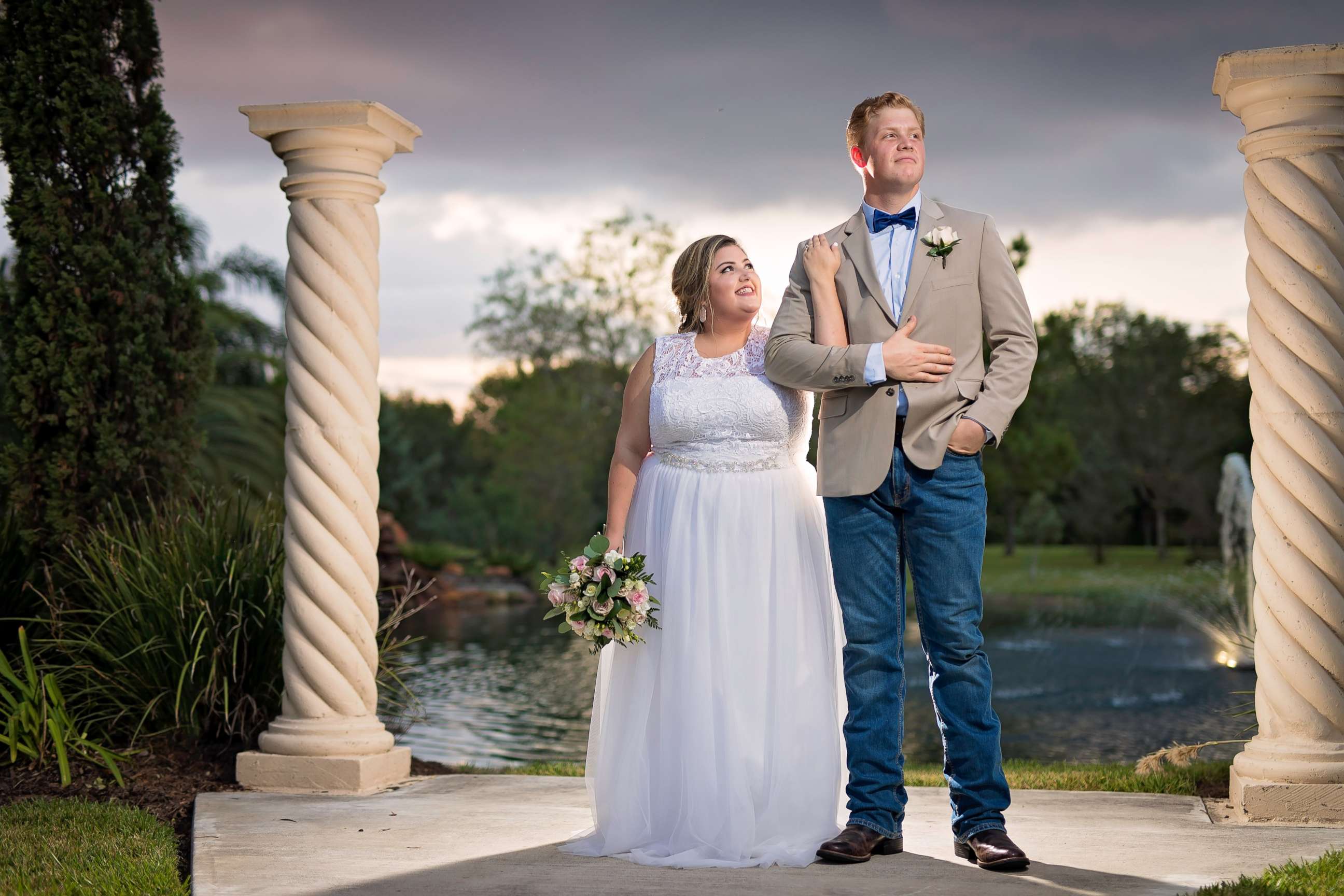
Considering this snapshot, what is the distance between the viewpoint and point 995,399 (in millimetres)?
3457

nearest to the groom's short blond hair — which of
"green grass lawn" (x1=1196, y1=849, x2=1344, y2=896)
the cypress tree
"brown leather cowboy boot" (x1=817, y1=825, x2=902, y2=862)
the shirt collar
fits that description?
the shirt collar

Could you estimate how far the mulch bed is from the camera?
4793mm

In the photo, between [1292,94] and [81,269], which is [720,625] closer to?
[1292,94]

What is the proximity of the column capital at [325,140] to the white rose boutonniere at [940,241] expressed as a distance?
8.64 feet

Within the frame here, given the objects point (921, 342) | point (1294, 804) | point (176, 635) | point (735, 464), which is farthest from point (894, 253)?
point (176, 635)

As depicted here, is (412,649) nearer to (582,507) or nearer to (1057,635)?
(1057,635)

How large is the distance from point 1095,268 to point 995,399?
32779mm

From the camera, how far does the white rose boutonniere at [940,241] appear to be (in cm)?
352

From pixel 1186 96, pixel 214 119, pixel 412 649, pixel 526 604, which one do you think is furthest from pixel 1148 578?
pixel 214 119

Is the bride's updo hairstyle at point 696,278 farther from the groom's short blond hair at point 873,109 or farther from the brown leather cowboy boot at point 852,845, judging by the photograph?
the brown leather cowboy boot at point 852,845

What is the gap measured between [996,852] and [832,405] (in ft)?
4.49

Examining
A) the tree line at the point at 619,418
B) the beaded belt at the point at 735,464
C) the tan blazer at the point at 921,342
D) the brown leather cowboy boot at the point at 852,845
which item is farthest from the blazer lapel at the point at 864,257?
the tree line at the point at 619,418

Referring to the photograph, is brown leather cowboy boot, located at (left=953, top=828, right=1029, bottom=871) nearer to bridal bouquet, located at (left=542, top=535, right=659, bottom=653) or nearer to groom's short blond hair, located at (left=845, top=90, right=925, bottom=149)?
bridal bouquet, located at (left=542, top=535, right=659, bottom=653)

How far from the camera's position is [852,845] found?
3496mm
